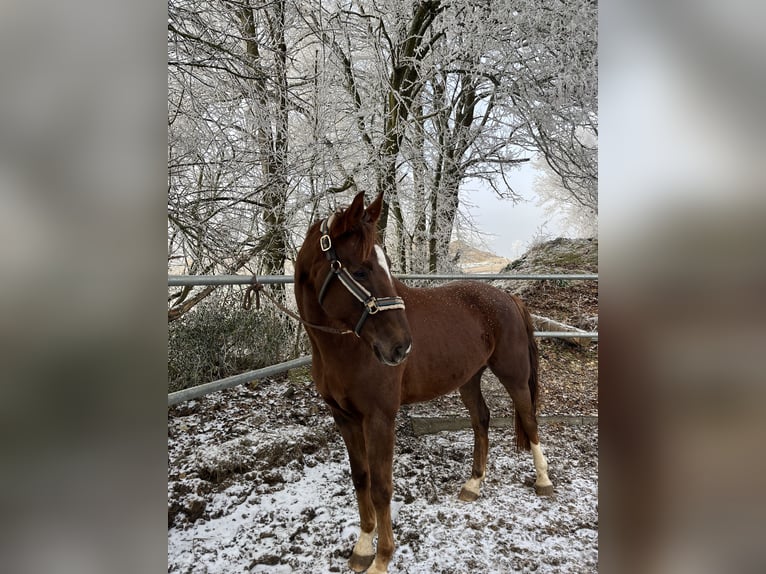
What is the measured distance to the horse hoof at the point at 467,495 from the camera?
1834 mm

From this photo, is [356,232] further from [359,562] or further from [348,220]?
[359,562]

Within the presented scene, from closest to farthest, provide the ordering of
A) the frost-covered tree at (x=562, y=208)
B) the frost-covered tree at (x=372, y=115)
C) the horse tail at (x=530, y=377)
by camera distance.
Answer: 1. the horse tail at (x=530, y=377)
2. the frost-covered tree at (x=372, y=115)
3. the frost-covered tree at (x=562, y=208)

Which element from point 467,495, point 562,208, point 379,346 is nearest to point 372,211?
point 379,346

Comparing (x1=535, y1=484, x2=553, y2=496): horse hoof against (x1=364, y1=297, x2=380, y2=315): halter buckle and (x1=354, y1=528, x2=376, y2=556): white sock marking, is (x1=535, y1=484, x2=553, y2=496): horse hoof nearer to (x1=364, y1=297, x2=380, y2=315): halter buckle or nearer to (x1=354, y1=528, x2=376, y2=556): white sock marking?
(x1=354, y1=528, x2=376, y2=556): white sock marking

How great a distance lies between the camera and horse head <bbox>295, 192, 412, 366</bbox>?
1.13 m

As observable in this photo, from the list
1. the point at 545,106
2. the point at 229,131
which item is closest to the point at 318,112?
the point at 229,131

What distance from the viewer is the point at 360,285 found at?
1.14 metres

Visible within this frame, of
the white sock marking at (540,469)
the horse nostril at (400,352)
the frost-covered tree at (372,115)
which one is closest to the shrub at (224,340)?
the frost-covered tree at (372,115)

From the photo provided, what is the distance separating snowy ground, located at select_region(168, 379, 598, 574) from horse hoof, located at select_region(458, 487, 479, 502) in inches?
1.2

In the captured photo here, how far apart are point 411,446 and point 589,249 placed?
12.2ft

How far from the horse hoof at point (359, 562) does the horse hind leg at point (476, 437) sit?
0.63 m

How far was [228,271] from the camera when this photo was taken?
2.29 m

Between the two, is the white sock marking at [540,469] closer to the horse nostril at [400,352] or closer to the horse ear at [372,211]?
the horse nostril at [400,352]
